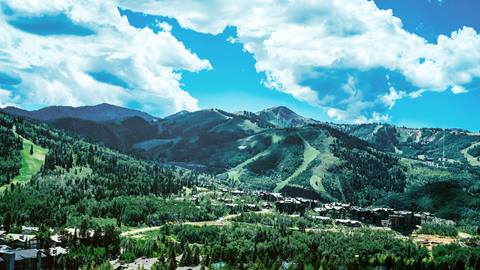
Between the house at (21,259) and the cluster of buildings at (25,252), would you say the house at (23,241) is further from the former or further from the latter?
the house at (21,259)

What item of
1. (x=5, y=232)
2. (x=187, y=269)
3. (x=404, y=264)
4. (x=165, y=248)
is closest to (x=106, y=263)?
(x=187, y=269)

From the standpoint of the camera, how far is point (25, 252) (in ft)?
487

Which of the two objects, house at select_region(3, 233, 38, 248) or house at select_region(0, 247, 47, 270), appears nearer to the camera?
house at select_region(0, 247, 47, 270)

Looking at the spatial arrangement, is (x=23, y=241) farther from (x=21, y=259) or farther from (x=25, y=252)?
(x=21, y=259)

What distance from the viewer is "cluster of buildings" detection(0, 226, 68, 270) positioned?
461 ft

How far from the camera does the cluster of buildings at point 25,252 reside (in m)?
140

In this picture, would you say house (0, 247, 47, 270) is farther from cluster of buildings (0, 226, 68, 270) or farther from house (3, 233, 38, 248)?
house (3, 233, 38, 248)

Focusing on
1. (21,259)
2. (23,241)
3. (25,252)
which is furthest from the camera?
(23,241)

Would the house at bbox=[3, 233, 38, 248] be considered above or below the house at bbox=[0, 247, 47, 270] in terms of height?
above

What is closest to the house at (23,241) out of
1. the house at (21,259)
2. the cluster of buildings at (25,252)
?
the cluster of buildings at (25,252)

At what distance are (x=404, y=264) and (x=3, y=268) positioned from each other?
426 ft

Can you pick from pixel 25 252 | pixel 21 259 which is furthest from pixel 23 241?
pixel 21 259

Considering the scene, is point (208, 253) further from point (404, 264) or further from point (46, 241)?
point (404, 264)

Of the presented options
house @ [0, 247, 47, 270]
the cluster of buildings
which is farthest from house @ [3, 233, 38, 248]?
house @ [0, 247, 47, 270]
